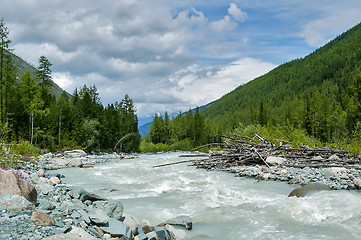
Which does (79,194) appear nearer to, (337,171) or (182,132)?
(337,171)

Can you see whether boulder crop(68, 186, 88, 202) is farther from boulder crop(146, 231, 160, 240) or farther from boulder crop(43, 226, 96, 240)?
boulder crop(43, 226, 96, 240)

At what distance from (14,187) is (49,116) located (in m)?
37.5

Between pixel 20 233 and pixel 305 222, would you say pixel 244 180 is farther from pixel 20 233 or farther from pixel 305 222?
pixel 20 233

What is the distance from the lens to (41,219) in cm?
398

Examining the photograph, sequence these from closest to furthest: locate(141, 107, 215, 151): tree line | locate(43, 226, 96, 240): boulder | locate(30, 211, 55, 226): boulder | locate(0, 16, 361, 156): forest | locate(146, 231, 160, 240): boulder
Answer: locate(43, 226, 96, 240): boulder → locate(30, 211, 55, 226): boulder → locate(146, 231, 160, 240): boulder → locate(0, 16, 361, 156): forest → locate(141, 107, 215, 151): tree line

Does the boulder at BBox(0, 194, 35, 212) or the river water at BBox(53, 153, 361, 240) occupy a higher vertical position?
the boulder at BBox(0, 194, 35, 212)

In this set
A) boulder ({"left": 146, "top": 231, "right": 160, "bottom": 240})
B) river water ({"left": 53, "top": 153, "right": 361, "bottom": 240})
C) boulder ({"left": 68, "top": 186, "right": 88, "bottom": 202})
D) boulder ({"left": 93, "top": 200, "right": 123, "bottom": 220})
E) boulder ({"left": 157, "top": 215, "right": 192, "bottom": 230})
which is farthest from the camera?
boulder ({"left": 68, "top": 186, "right": 88, "bottom": 202})

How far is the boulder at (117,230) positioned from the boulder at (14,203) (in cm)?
138

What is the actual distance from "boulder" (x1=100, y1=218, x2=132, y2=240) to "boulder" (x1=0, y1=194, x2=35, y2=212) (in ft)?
4.53

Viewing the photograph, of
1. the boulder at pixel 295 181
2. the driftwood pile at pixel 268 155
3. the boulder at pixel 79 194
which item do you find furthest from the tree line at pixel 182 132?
the boulder at pixel 79 194

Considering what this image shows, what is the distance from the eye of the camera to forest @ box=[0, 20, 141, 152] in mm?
31844

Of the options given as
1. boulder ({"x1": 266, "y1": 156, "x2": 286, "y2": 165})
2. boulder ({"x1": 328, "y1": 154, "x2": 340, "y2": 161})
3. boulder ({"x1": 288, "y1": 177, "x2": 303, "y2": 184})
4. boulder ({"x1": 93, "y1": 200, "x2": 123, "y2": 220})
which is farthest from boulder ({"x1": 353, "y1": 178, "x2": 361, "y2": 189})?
boulder ({"x1": 93, "y1": 200, "x2": 123, "y2": 220})

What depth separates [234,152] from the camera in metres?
16.6

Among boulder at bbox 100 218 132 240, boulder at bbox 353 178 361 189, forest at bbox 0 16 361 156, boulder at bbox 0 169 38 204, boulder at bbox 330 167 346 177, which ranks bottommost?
boulder at bbox 353 178 361 189
